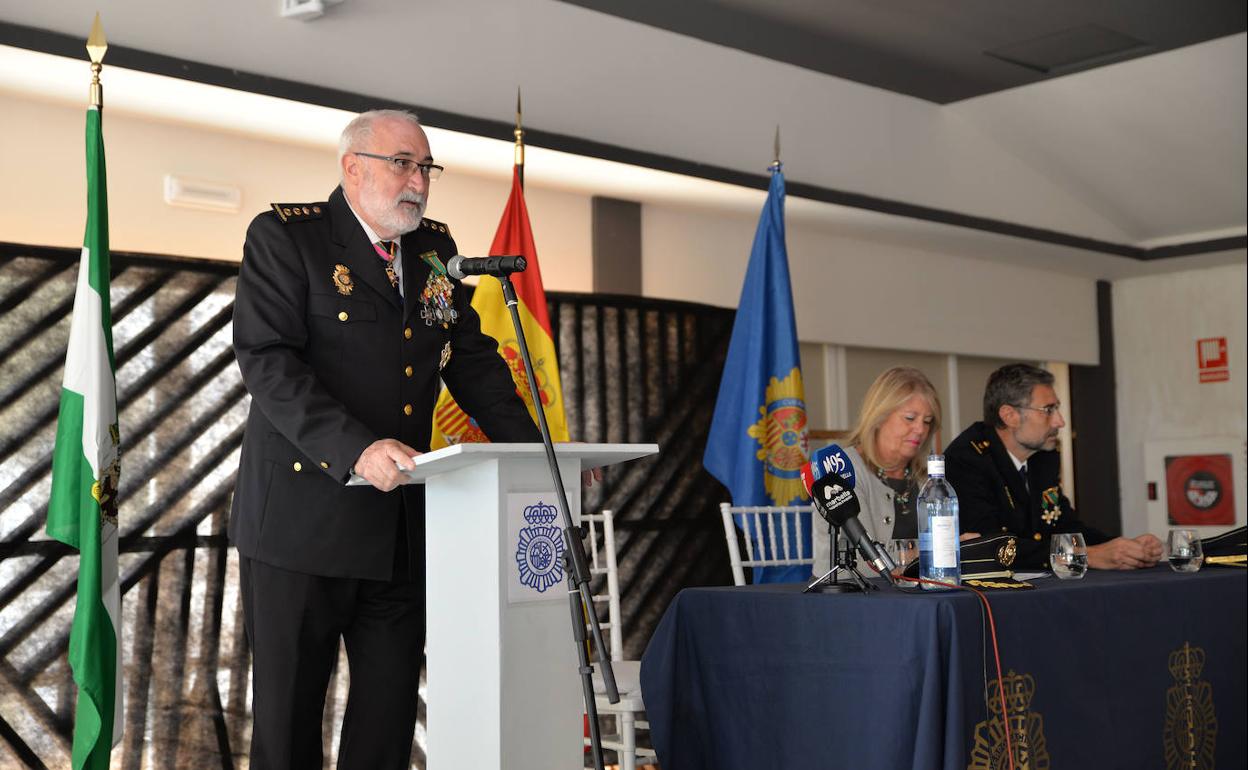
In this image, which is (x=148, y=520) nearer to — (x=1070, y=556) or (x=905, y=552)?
(x=905, y=552)

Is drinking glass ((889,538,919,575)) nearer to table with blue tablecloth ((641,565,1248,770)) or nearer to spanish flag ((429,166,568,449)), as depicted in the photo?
table with blue tablecloth ((641,565,1248,770))

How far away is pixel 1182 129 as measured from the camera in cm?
614

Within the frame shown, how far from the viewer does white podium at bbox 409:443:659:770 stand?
183 cm

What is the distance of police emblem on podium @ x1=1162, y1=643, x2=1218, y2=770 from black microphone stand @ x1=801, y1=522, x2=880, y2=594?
0.72m

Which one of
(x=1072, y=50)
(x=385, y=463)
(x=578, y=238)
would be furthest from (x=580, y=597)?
(x=1072, y=50)

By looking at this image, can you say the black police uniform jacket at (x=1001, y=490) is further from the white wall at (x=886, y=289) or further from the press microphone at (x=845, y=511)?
the white wall at (x=886, y=289)

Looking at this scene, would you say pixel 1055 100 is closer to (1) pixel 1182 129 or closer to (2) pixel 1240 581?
(1) pixel 1182 129

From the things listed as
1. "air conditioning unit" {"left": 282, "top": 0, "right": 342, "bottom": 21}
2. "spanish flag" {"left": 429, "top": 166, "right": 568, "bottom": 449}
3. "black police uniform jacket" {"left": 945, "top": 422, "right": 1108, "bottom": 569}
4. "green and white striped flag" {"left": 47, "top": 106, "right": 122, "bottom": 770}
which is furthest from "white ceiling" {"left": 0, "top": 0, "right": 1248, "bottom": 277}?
"black police uniform jacket" {"left": 945, "top": 422, "right": 1108, "bottom": 569}

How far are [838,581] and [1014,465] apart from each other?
131 centimetres

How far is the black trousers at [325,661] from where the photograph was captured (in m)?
2.18

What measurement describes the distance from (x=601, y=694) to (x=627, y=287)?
2261 millimetres

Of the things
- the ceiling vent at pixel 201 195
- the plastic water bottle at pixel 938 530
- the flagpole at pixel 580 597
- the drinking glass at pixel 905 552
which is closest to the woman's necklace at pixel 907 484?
the drinking glass at pixel 905 552

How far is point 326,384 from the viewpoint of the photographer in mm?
2266

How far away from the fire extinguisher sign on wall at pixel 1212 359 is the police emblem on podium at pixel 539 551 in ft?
21.8
